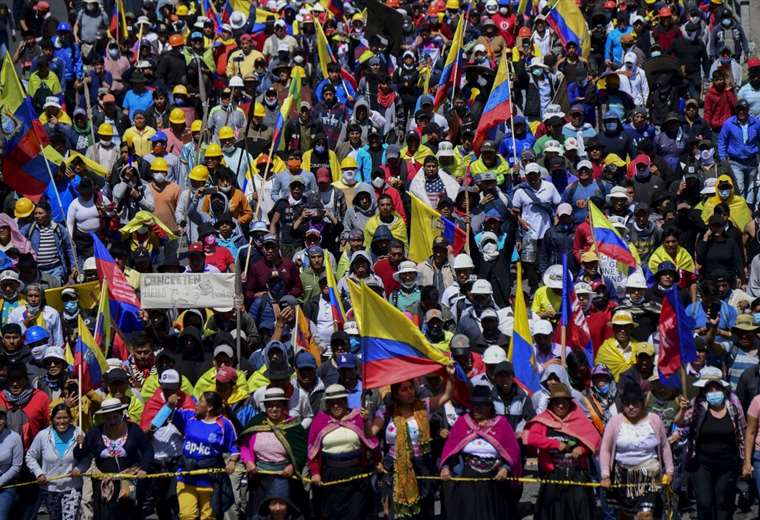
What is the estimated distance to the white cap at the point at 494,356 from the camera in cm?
1931

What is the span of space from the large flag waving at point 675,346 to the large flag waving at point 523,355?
118cm

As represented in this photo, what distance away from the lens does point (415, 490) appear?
60.6ft

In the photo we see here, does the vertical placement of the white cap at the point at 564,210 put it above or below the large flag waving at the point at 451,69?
below

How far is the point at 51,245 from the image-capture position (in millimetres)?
24688

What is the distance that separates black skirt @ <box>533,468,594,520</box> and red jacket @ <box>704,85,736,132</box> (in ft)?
38.0

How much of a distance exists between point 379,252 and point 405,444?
5699mm

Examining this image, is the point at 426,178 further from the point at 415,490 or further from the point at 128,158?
the point at 415,490

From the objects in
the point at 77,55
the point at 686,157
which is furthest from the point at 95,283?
the point at 77,55

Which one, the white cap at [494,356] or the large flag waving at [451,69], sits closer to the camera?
the white cap at [494,356]

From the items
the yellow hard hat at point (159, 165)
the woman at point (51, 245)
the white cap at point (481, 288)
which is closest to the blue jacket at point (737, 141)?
the white cap at point (481, 288)

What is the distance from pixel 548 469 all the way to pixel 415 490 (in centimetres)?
122

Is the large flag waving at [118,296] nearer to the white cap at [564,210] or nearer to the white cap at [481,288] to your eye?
the white cap at [481,288]

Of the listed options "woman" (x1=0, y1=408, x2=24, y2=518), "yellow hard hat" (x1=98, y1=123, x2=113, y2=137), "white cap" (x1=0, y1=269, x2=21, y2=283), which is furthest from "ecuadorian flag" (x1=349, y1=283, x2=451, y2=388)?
"yellow hard hat" (x1=98, y1=123, x2=113, y2=137)

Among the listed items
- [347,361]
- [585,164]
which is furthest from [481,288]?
[585,164]
